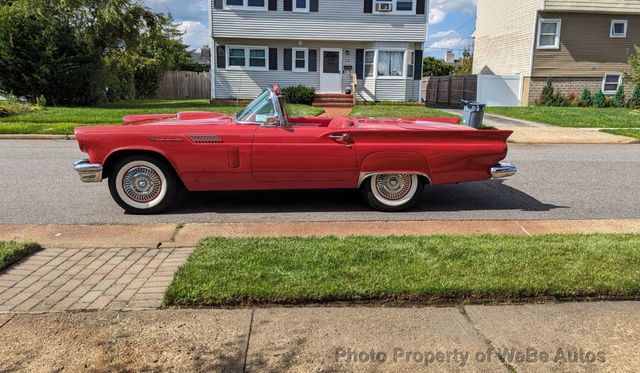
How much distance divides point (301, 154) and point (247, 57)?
68.9ft

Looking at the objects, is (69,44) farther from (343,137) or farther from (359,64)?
(343,137)

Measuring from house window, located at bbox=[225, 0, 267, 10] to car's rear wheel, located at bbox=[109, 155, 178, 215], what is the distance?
66.9ft

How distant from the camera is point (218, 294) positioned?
376 cm

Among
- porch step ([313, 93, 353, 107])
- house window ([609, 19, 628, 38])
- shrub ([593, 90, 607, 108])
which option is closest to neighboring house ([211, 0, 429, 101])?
porch step ([313, 93, 353, 107])

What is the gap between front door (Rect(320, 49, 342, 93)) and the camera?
2622cm

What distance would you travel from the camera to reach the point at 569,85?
27.5 metres

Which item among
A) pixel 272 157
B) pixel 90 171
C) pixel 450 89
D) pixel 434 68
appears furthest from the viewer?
pixel 434 68

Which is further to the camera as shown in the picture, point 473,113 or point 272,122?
point 473,113

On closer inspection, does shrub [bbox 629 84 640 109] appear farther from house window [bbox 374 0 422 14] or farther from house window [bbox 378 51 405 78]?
house window [bbox 374 0 422 14]

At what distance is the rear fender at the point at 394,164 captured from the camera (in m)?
6.12

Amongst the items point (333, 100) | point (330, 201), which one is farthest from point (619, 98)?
point (330, 201)

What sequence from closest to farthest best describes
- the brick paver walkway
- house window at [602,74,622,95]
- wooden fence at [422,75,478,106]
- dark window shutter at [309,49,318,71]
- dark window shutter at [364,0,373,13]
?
the brick paver walkway → dark window shutter at [364,0,373,13] → dark window shutter at [309,49,318,71] → house window at [602,74,622,95] → wooden fence at [422,75,478,106]

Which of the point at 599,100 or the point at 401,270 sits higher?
the point at 599,100

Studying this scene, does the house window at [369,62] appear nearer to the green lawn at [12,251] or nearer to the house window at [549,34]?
the house window at [549,34]
